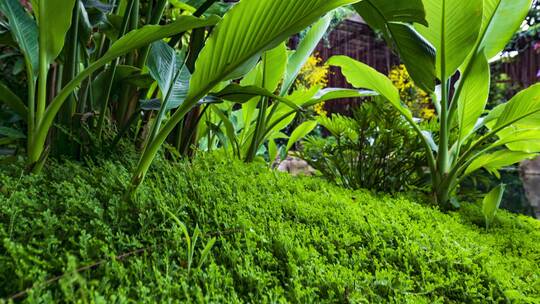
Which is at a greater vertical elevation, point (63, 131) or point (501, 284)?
point (63, 131)

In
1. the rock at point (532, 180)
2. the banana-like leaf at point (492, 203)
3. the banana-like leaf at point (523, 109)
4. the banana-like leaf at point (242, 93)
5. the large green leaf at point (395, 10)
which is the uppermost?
the large green leaf at point (395, 10)

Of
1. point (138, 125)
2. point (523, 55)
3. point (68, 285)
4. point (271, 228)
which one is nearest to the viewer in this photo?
point (68, 285)

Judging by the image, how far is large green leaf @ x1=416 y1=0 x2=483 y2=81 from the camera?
42.9 inches

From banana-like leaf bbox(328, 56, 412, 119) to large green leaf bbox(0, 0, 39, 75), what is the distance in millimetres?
969

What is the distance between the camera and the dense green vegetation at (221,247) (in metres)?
0.47

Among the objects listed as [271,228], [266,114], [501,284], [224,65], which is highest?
[224,65]

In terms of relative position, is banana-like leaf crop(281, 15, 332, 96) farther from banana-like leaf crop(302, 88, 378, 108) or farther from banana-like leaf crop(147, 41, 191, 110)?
banana-like leaf crop(147, 41, 191, 110)

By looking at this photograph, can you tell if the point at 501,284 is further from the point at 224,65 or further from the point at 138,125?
the point at 138,125

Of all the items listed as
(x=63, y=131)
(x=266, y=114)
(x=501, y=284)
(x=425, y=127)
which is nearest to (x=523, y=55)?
(x=425, y=127)

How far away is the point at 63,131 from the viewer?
2.75 ft

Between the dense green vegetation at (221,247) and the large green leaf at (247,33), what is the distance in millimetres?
241

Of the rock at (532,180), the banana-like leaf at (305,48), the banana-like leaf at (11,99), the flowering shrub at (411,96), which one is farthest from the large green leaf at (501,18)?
the flowering shrub at (411,96)

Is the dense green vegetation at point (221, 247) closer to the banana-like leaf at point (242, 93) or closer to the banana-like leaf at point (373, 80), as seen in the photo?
the banana-like leaf at point (242, 93)

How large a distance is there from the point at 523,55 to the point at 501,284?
174 inches
